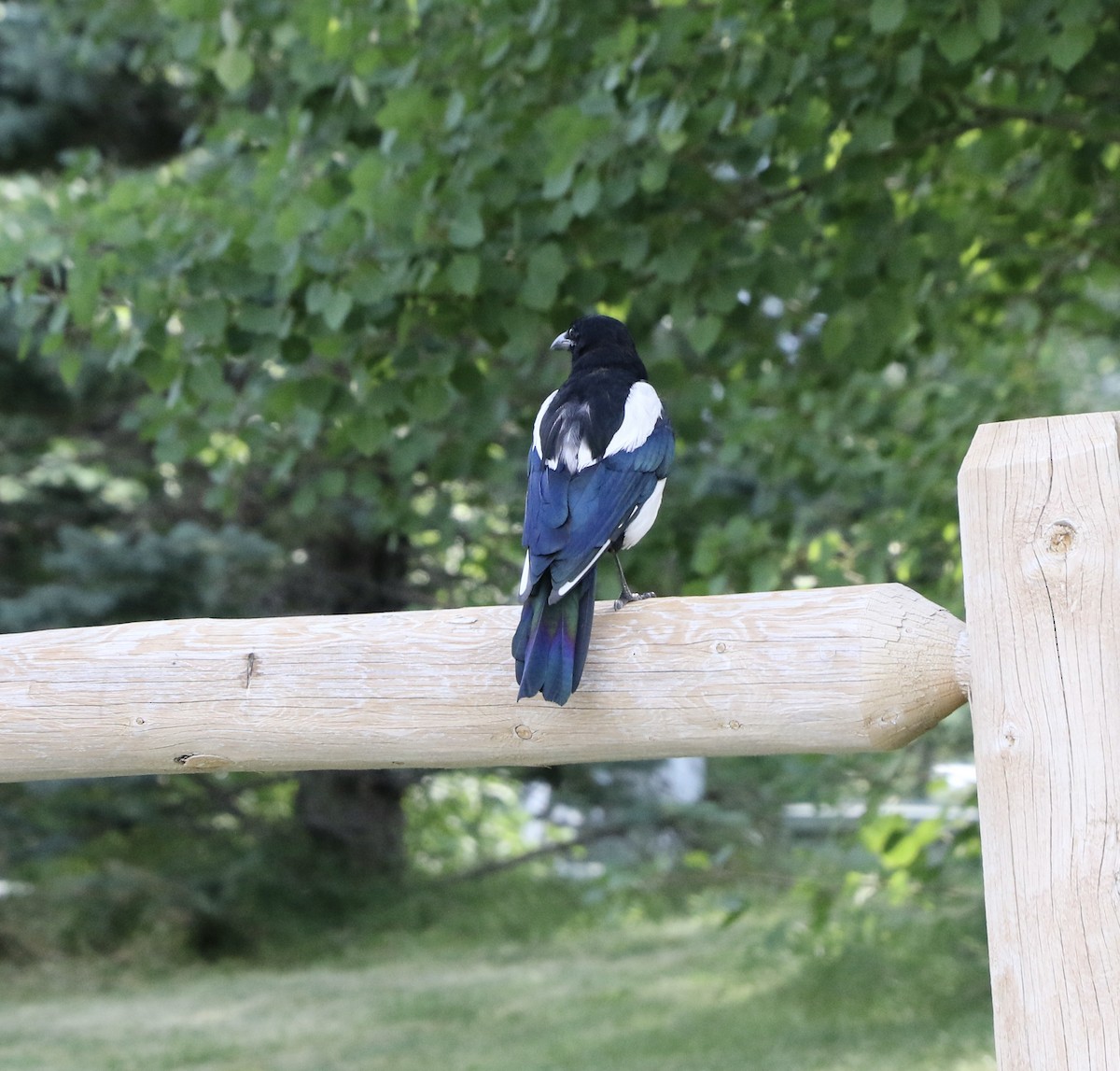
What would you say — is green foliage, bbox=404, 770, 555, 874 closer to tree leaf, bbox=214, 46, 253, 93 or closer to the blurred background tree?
the blurred background tree

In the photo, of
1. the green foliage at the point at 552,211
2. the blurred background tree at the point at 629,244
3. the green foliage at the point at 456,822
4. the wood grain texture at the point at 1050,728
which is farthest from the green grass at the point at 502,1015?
the wood grain texture at the point at 1050,728

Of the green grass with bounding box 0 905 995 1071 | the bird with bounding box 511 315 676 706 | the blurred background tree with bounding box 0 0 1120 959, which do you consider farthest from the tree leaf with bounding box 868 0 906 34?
the green grass with bounding box 0 905 995 1071

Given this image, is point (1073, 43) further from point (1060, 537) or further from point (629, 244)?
point (1060, 537)

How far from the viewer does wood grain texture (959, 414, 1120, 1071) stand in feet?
4.48

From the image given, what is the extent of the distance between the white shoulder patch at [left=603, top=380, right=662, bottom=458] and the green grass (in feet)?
10.1

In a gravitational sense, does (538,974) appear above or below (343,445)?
Result: below

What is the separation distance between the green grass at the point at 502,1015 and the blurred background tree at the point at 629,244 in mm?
1000

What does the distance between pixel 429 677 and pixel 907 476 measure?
392cm

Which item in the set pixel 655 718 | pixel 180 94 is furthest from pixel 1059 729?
pixel 180 94

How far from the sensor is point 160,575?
689 cm

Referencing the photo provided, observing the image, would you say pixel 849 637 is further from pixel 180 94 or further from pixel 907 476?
pixel 180 94

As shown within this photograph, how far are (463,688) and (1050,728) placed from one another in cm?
65

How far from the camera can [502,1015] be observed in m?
6.28

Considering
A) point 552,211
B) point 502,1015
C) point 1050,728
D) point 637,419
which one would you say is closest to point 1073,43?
point 552,211
